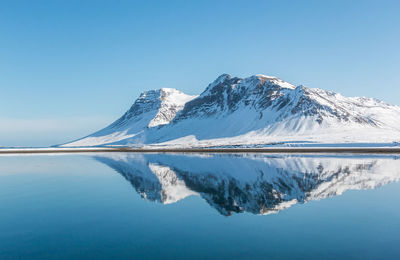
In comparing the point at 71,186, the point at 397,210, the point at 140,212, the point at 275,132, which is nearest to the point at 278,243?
the point at 140,212

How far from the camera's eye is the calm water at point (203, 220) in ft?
46.4

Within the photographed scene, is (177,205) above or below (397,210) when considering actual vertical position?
above

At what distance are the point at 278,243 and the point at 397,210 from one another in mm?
11800

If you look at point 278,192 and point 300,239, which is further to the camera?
point 278,192

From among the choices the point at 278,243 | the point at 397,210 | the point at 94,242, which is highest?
the point at 94,242

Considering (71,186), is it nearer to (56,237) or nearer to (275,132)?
(56,237)

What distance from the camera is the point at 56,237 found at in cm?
1625

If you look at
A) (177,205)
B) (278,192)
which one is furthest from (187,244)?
(278,192)

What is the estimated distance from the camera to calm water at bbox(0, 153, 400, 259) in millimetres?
14156

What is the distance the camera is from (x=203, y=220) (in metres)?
19.6

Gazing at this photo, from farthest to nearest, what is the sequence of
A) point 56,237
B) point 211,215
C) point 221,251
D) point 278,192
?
point 278,192, point 211,215, point 56,237, point 221,251

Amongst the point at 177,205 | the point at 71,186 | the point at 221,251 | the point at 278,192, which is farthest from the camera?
the point at 71,186

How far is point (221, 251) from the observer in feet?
46.0

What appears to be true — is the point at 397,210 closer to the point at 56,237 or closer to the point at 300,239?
the point at 300,239
